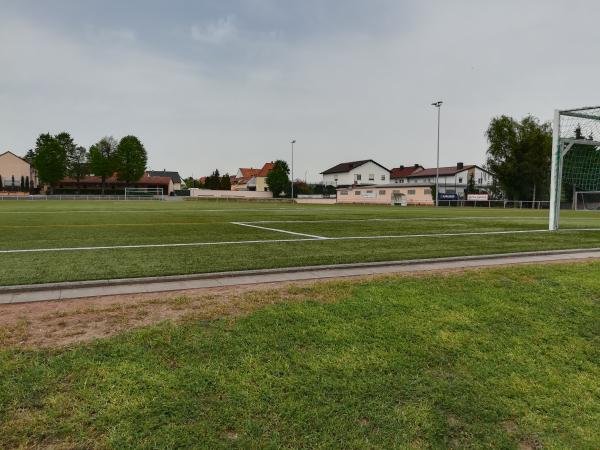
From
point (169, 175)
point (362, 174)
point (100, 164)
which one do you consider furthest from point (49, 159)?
point (362, 174)

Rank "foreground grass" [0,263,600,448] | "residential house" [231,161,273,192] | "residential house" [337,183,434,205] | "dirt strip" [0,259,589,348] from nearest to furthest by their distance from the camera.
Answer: "foreground grass" [0,263,600,448] < "dirt strip" [0,259,589,348] < "residential house" [337,183,434,205] < "residential house" [231,161,273,192]

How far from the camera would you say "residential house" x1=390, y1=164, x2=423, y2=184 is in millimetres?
88994

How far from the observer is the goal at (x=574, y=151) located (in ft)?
39.4

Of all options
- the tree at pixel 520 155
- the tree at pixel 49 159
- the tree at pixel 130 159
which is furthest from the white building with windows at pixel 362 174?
the tree at pixel 49 159

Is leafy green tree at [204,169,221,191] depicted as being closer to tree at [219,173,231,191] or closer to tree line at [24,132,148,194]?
tree at [219,173,231,191]

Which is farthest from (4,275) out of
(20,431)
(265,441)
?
(265,441)

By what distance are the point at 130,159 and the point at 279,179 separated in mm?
31098

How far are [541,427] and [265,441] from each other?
6.11 feet

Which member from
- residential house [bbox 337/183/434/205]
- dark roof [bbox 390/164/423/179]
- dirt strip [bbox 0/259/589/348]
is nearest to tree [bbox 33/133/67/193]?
residential house [bbox 337/183/434/205]

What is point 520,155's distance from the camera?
181ft

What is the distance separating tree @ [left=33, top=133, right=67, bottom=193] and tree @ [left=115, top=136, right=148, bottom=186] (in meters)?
9.98

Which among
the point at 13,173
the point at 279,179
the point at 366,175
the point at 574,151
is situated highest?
the point at 366,175

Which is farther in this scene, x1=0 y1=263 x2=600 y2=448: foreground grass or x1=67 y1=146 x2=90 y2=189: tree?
x1=67 y1=146 x2=90 y2=189: tree

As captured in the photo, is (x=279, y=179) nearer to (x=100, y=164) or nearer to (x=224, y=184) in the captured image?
(x=224, y=184)
